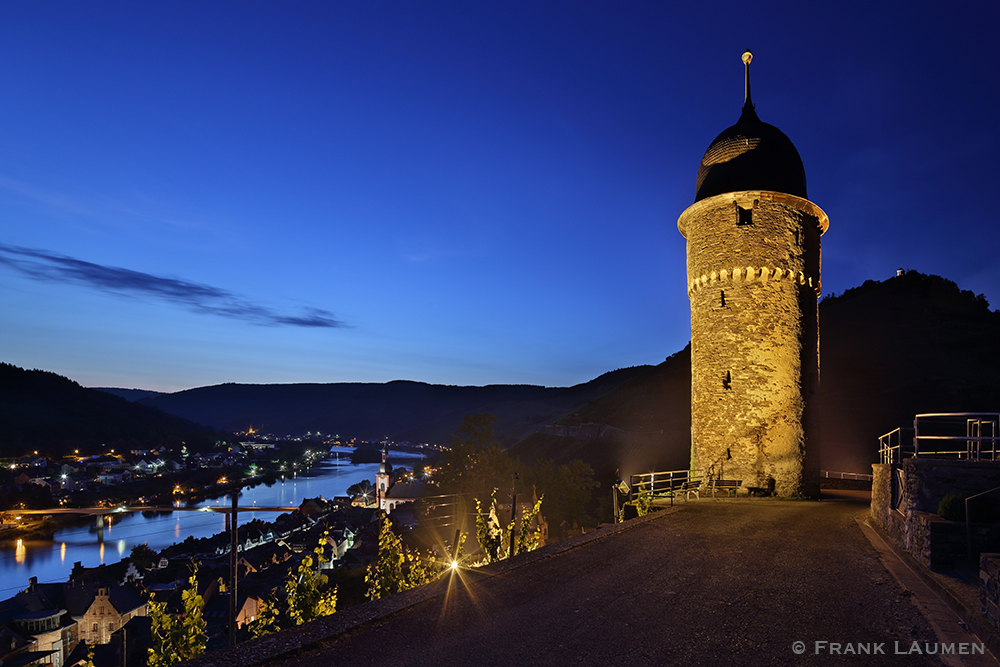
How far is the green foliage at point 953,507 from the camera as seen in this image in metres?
6.72

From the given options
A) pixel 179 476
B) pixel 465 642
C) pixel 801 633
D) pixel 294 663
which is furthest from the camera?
pixel 179 476

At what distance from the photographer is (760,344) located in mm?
15266

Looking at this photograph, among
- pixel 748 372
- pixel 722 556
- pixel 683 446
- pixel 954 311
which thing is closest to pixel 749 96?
pixel 748 372

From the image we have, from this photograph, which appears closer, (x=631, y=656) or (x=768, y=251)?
(x=631, y=656)

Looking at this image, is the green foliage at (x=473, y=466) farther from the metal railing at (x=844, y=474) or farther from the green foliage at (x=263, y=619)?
the green foliage at (x=263, y=619)

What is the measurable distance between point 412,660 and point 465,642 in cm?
53

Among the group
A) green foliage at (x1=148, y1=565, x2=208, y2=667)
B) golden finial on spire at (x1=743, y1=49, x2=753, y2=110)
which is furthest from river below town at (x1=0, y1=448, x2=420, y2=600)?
golden finial on spire at (x1=743, y1=49, x2=753, y2=110)

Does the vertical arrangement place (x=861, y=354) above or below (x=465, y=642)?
above

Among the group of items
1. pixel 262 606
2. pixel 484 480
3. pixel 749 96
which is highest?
pixel 749 96

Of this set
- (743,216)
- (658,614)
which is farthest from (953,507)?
(743,216)

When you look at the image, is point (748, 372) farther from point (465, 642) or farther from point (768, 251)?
point (465, 642)

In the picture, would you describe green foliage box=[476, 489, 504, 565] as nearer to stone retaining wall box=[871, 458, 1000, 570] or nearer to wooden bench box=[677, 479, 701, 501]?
stone retaining wall box=[871, 458, 1000, 570]

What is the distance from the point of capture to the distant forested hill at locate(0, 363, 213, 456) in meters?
90.2

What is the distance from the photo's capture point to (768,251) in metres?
15.3
